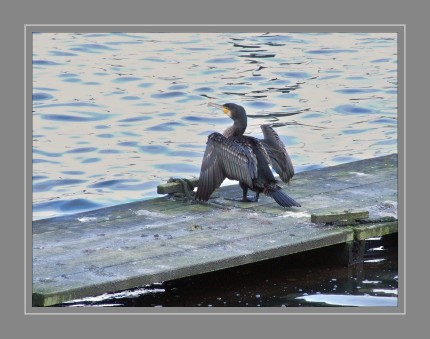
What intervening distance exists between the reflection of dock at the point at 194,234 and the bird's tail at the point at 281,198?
0.07m

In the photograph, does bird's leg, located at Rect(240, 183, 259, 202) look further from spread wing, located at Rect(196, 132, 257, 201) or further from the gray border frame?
the gray border frame

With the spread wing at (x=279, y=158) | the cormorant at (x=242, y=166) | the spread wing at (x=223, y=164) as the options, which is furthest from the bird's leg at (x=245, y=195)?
the spread wing at (x=279, y=158)

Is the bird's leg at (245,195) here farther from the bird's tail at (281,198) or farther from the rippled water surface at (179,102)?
the rippled water surface at (179,102)

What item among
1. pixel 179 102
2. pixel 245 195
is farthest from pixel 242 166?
pixel 179 102

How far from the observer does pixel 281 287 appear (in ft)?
29.7

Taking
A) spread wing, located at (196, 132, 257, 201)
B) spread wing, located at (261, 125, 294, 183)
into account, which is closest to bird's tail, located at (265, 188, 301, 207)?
spread wing, located at (196, 132, 257, 201)

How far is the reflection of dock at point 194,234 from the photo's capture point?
8.11 metres

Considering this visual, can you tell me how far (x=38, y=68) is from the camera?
15820 mm

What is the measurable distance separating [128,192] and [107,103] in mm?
3094

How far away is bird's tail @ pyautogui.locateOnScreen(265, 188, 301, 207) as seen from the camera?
9.86 metres

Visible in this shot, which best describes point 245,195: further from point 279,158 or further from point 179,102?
point 179,102

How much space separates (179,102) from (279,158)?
571cm

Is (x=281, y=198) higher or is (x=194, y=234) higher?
(x=281, y=198)
